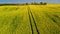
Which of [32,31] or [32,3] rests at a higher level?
[32,31]

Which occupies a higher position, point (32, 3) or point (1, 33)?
point (1, 33)

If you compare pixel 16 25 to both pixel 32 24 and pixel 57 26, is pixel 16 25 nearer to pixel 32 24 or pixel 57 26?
pixel 32 24

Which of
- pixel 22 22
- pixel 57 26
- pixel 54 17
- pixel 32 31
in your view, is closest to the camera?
pixel 32 31

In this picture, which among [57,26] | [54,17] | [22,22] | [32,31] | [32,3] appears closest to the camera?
[32,31]

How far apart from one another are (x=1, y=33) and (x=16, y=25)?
255mm

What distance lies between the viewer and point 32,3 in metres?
4.01

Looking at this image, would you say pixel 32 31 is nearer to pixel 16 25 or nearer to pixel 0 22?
pixel 16 25

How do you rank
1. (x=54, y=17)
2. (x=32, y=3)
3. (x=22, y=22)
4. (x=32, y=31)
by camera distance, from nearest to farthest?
(x=32, y=31)
(x=22, y=22)
(x=54, y=17)
(x=32, y=3)

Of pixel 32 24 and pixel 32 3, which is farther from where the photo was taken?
pixel 32 3

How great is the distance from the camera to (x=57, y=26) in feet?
6.57

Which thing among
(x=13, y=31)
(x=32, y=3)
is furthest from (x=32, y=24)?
(x=32, y=3)

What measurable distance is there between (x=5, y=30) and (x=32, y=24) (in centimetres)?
32

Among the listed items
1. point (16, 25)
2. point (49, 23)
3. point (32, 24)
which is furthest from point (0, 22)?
Result: point (49, 23)

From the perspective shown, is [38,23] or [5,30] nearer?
[5,30]
